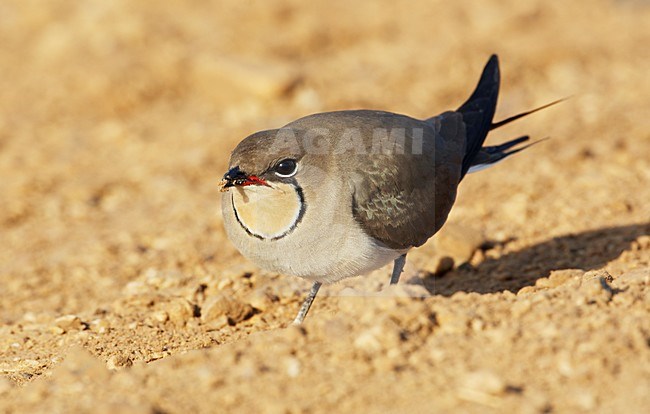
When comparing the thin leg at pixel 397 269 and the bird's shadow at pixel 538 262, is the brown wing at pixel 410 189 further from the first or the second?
the bird's shadow at pixel 538 262

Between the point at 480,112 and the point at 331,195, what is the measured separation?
1.86 meters

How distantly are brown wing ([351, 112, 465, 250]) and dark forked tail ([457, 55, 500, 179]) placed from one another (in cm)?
13

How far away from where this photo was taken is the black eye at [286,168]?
15.6 feet

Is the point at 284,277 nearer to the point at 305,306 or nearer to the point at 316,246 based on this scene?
the point at 305,306

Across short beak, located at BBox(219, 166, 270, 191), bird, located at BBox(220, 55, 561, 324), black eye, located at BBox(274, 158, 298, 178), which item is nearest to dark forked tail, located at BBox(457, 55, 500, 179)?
bird, located at BBox(220, 55, 561, 324)

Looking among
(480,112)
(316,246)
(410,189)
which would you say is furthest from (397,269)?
(480,112)

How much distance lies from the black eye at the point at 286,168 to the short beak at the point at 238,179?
0.33 feet

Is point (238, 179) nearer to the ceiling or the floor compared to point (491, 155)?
nearer to the ceiling

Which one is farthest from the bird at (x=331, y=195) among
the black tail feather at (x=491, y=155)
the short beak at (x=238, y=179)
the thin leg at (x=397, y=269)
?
the black tail feather at (x=491, y=155)

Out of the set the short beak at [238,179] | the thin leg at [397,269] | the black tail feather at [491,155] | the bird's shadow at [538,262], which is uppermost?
the short beak at [238,179]


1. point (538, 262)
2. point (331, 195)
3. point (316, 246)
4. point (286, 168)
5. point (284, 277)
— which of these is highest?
point (286, 168)

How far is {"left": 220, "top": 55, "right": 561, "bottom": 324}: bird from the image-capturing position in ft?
15.7

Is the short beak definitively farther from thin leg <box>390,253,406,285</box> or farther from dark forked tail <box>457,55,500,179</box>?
dark forked tail <box>457,55,500,179</box>

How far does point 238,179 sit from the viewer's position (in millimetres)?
4664
